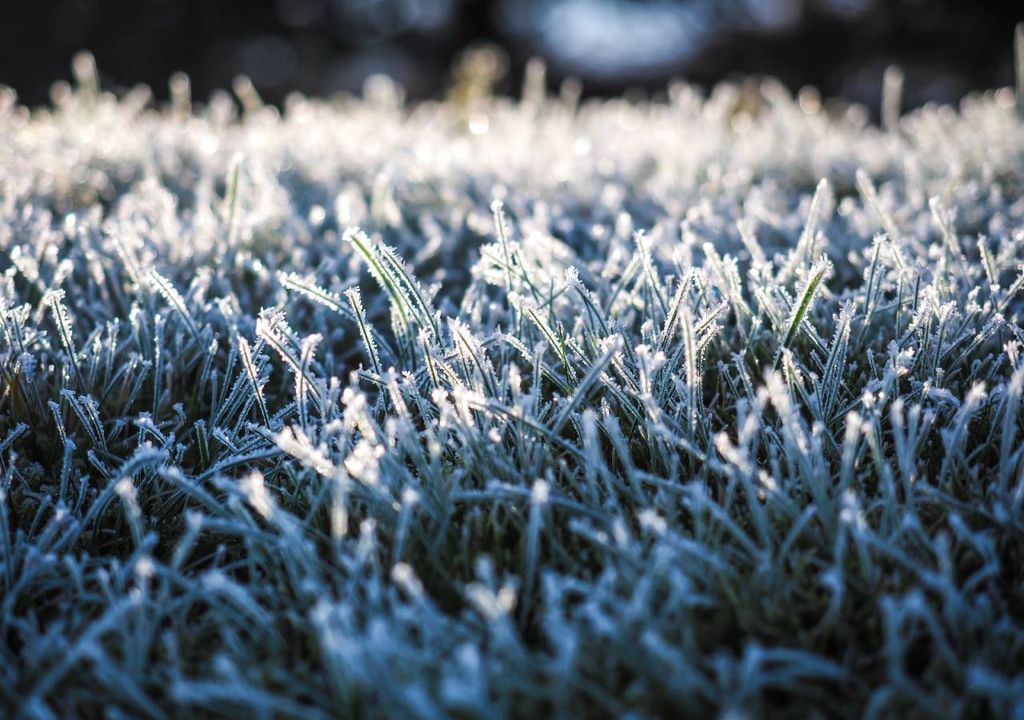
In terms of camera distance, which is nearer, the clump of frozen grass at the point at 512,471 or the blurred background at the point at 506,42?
the clump of frozen grass at the point at 512,471

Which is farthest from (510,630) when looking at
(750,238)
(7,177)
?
(7,177)

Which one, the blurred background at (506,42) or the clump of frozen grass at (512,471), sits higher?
the blurred background at (506,42)

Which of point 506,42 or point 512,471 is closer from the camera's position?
point 512,471

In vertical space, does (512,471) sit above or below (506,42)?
below

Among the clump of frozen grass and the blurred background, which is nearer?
the clump of frozen grass
